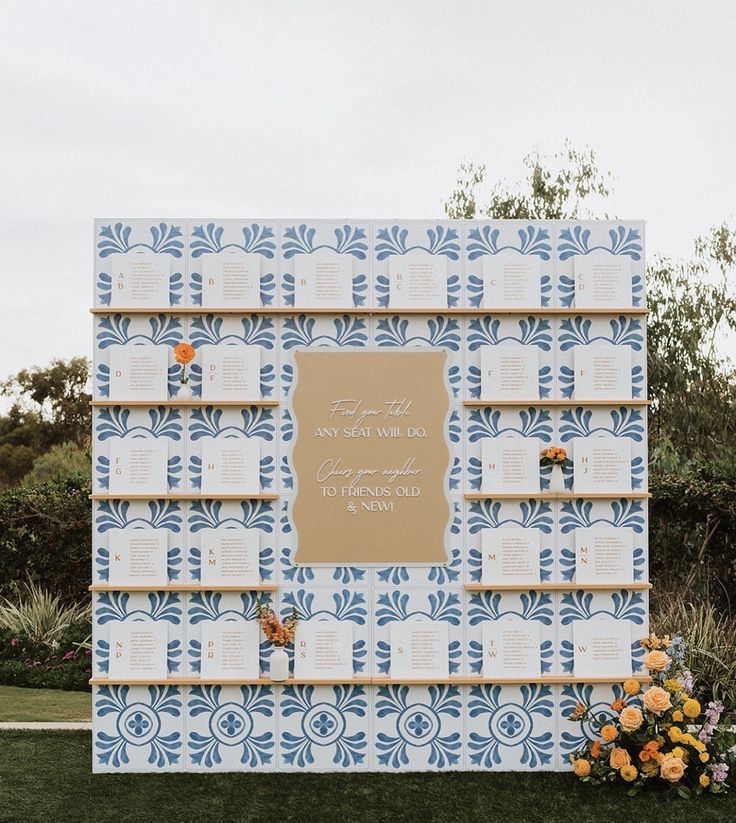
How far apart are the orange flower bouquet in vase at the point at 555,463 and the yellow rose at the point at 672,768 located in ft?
4.56

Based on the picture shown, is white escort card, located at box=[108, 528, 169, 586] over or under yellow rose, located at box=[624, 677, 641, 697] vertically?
over

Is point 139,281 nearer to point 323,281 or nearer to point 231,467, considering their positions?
point 323,281

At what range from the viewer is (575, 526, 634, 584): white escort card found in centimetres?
410

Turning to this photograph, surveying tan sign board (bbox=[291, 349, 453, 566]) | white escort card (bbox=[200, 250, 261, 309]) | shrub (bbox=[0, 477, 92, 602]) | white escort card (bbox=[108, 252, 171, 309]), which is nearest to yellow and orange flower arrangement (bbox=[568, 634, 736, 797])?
tan sign board (bbox=[291, 349, 453, 566])

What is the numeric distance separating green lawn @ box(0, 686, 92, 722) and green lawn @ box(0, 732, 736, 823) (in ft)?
3.69

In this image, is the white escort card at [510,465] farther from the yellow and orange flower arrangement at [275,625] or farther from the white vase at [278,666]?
the white vase at [278,666]

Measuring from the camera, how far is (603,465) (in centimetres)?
413

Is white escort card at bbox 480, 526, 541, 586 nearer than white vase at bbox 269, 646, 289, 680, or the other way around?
white vase at bbox 269, 646, 289, 680

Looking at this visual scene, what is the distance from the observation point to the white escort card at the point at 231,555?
4.03 m

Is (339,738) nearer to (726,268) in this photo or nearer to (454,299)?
(454,299)

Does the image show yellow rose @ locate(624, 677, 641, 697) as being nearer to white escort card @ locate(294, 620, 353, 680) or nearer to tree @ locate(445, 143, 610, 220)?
white escort card @ locate(294, 620, 353, 680)

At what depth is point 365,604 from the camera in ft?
13.4

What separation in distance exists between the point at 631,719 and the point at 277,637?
5.96ft

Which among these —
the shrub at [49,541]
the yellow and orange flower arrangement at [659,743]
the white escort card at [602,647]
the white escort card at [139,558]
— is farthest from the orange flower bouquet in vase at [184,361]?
the shrub at [49,541]
